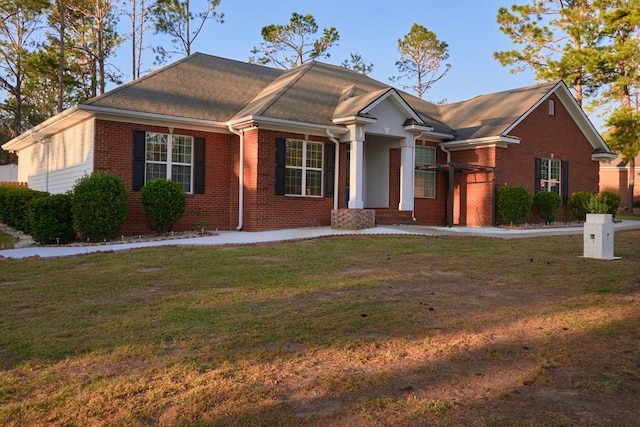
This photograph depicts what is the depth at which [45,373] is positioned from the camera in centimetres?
357

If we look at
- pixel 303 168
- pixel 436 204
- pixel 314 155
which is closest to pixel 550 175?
pixel 436 204

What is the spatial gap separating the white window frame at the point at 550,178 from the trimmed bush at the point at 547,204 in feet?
2.63

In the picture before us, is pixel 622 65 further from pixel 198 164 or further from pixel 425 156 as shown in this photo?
pixel 198 164

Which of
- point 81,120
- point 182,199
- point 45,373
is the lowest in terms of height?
point 45,373

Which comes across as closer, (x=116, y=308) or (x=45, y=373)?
(x=45, y=373)

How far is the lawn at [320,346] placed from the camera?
3018mm

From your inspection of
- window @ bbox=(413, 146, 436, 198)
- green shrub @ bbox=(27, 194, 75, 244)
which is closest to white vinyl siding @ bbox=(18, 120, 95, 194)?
green shrub @ bbox=(27, 194, 75, 244)

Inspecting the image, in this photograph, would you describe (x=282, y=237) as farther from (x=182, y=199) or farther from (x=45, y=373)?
(x=45, y=373)

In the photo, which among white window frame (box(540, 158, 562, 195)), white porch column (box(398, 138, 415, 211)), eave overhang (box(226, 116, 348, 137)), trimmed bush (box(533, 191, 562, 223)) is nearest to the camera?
eave overhang (box(226, 116, 348, 137))

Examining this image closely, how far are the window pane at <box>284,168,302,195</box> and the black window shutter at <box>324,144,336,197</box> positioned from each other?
866 millimetres

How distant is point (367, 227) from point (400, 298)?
8834 millimetres

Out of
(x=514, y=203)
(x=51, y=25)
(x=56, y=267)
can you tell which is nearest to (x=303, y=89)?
(x=514, y=203)

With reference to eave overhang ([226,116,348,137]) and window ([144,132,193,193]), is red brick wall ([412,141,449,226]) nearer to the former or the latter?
eave overhang ([226,116,348,137])

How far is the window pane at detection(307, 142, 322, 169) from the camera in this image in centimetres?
1537
